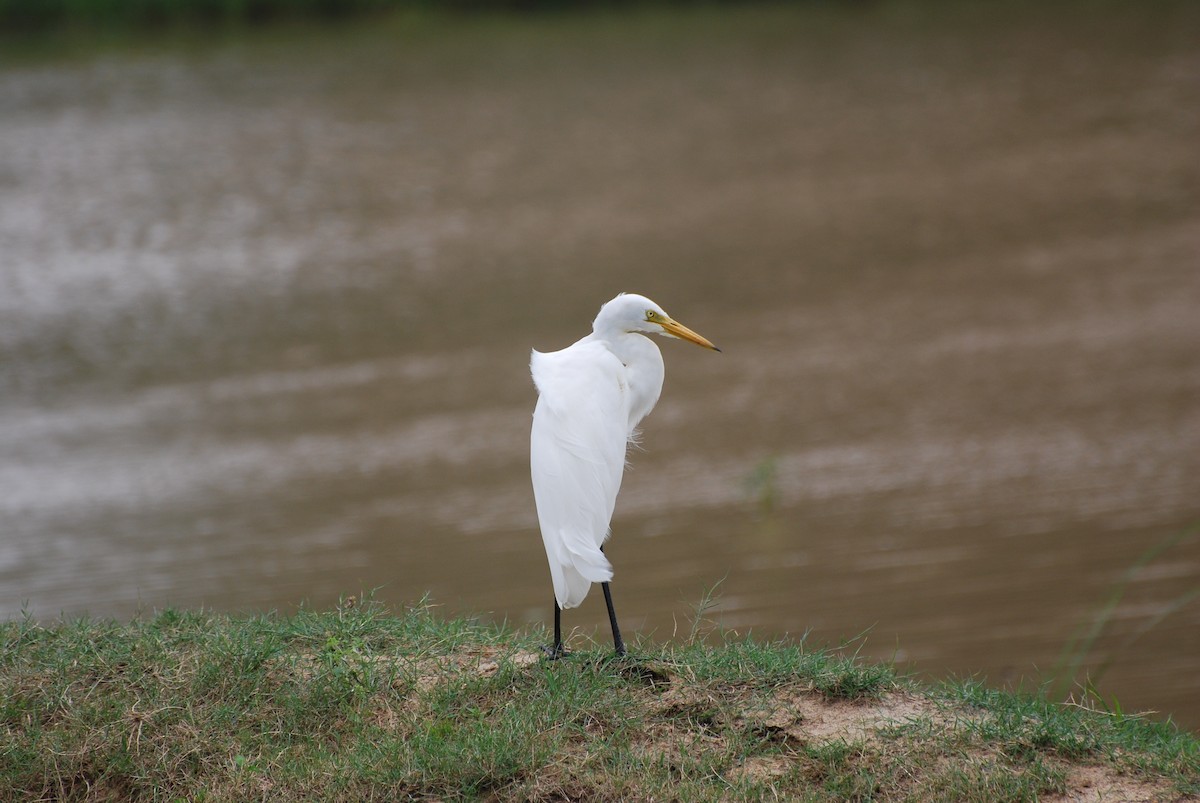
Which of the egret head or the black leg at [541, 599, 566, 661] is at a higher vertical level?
the egret head

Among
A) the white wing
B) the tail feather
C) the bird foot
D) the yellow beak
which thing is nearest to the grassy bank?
the bird foot

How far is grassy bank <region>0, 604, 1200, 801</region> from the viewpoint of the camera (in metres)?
3.79

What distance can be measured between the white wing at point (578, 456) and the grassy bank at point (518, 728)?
413 mm

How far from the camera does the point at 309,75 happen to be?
21797 mm

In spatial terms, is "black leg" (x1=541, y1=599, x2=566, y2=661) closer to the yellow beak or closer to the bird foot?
the bird foot

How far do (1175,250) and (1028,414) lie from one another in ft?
12.0

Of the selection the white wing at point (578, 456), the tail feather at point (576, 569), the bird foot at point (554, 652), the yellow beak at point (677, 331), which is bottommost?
the bird foot at point (554, 652)

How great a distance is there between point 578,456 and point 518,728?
926mm

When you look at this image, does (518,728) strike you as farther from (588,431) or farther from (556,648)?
(588,431)

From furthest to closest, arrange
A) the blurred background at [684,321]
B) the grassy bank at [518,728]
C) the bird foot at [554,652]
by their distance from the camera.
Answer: the blurred background at [684,321] < the bird foot at [554,652] < the grassy bank at [518,728]

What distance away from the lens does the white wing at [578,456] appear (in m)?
4.12

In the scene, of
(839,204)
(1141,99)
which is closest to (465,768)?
(839,204)

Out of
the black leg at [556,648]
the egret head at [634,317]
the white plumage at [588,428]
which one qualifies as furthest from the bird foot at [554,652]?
the egret head at [634,317]

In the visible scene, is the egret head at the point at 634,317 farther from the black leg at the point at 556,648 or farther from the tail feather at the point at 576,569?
the black leg at the point at 556,648
